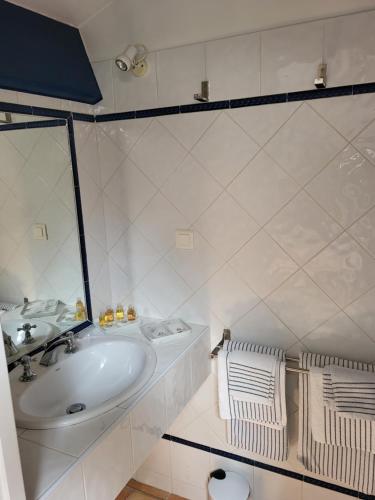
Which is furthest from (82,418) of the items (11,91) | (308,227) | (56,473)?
(11,91)

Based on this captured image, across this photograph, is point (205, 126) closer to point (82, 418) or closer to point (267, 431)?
point (82, 418)

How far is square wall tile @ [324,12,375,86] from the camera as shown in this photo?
1.29 m

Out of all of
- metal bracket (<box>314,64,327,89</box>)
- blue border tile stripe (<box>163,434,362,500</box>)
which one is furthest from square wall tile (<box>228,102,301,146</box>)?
blue border tile stripe (<box>163,434,362,500</box>)

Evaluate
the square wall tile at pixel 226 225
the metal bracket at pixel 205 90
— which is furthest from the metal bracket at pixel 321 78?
the square wall tile at pixel 226 225

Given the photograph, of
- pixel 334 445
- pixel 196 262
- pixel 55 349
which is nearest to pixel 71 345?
pixel 55 349

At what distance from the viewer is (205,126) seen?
1617 millimetres

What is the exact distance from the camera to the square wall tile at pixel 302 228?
1.49 m

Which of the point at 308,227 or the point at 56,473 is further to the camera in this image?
the point at 308,227

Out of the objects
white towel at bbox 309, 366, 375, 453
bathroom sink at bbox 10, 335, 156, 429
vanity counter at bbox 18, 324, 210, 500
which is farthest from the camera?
white towel at bbox 309, 366, 375, 453

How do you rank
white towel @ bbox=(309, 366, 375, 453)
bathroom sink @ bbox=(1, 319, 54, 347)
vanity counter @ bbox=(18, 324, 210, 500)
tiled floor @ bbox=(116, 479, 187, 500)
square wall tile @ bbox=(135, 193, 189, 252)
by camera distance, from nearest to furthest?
vanity counter @ bbox=(18, 324, 210, 500), white towel @ bbox=(309, 366, 375, 453), bathroom sink @ bbox=(1, 319, 54, 347), square wall tile @ bbox=(135, 193, 189, 252), tiled floor @ bbox=(116, 479, 187, 500)

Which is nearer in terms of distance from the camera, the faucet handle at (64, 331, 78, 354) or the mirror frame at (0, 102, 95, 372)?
the mirror frame at (0, 102, 95, 372)

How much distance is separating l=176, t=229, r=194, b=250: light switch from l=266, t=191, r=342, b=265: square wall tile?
1.17 ft

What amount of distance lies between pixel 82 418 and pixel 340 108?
53.6 inches

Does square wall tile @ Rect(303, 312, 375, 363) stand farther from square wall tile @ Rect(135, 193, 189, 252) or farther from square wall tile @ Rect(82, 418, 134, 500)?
square wall tile @ Rect(82, 418, 134, 500)
